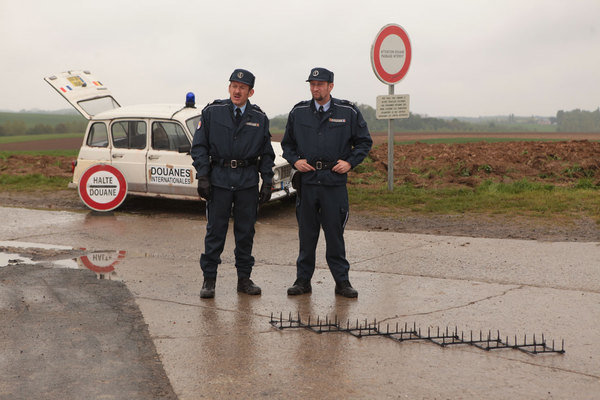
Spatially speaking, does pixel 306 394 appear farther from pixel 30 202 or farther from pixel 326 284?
pixel 30 202

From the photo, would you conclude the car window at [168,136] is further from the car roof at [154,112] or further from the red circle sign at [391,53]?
the red circle sign at [391,53]

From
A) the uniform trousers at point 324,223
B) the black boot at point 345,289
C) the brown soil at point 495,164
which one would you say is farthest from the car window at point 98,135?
the black boot at point 345,289

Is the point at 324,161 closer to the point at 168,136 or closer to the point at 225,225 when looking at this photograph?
the point at 225,225

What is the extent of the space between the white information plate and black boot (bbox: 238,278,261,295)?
652cm

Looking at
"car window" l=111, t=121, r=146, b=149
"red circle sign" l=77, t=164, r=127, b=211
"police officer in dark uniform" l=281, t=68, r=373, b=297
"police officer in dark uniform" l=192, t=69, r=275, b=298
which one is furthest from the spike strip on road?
"car window" l=111, t=121, r=146, b=149

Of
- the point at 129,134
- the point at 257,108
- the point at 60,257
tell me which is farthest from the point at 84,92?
the point at 257,108

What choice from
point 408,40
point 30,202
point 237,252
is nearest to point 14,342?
point 237,252

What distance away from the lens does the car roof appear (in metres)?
11.3

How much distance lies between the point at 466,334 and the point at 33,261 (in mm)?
4747

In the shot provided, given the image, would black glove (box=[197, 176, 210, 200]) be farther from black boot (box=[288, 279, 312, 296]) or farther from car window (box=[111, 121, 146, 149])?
car window (box=[111, 121, 146, 149])

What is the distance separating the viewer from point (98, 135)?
469 inches

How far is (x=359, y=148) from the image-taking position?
6.30 metres

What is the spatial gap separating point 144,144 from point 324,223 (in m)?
5.96

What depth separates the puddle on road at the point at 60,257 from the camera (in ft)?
23.8
